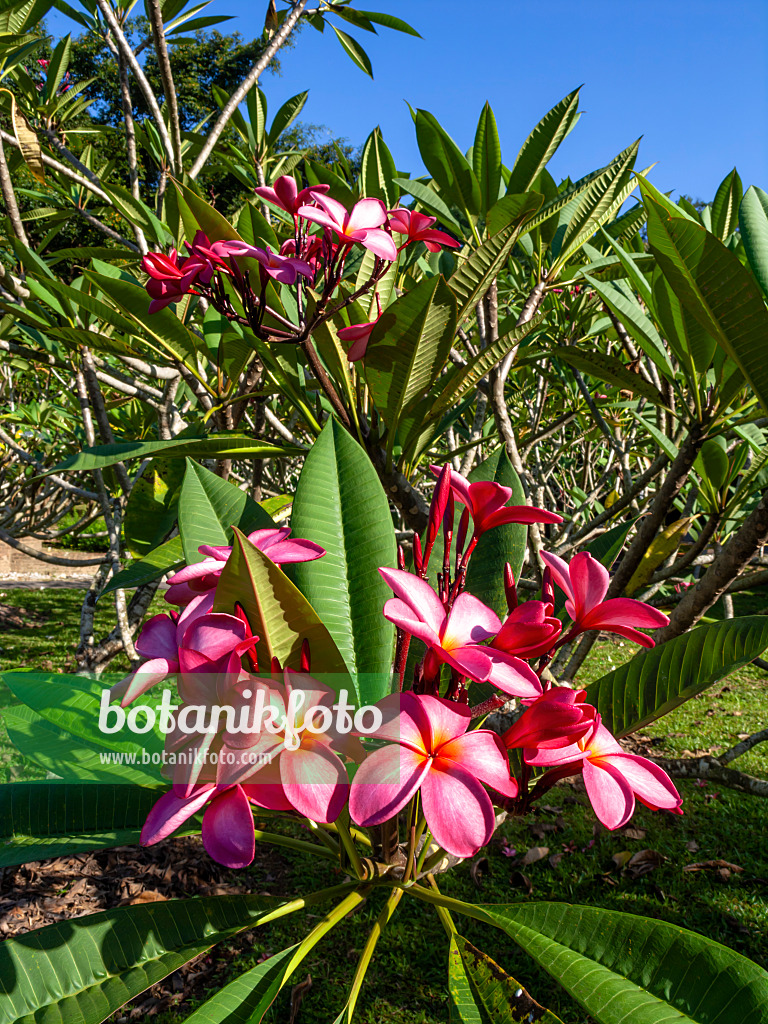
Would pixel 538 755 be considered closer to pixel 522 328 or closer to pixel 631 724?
pixel 631 724

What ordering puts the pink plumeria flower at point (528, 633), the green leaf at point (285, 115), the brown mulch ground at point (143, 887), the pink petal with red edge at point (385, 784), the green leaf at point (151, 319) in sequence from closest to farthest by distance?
the pink petal with red edge at point (385, 784) < the pink plumeria flower at point (528, 633) < the green leaf at point (151, 319) < the brown mulch ground at point (143, 887) < the green leaf at point (285, 115)

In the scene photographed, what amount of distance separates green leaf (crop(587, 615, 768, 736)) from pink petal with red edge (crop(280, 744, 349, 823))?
308 mm

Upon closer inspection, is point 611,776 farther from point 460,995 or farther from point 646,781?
point 460,995

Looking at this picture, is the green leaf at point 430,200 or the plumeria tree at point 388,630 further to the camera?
the green leaf at point 430,200

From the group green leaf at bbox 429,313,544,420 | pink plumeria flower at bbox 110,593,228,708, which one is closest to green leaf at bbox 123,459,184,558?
green leaf at bbox 429,313,544,420

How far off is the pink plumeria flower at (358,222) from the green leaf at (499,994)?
2.64 ft

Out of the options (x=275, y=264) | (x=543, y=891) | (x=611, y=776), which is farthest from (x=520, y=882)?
(x=275, y=264)

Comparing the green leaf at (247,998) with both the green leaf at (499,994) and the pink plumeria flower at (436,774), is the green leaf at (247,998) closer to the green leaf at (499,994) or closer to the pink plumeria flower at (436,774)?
the green leaf at (499,994)

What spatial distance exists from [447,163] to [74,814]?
1.30 metres

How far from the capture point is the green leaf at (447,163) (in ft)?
4.12

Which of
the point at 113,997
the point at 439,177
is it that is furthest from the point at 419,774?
the point at 439,177

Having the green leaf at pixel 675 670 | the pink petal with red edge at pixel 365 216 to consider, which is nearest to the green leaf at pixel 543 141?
the pink petal with red edge at pixel 365 216

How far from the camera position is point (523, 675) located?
0.47 m

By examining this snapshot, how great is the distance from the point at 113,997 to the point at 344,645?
1.31 feet
